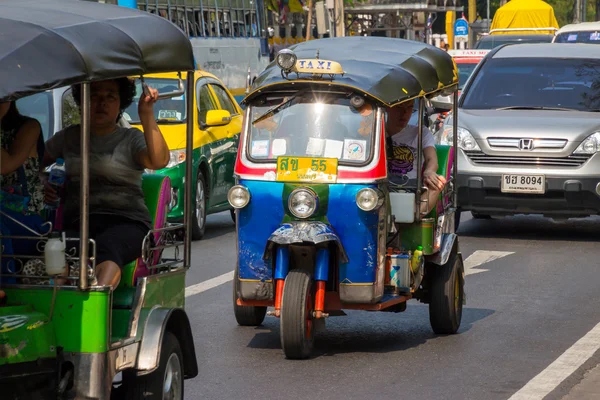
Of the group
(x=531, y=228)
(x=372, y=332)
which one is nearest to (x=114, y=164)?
(x=372, y=332)

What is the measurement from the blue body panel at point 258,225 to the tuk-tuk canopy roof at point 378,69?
67 centimetres

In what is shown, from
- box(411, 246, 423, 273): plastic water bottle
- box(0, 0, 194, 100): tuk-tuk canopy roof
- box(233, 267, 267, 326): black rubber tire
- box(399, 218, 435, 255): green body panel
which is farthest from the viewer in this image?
box(233, 267, 267, 326): black rubber tire

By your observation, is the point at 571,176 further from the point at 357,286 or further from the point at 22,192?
the point at 22,192

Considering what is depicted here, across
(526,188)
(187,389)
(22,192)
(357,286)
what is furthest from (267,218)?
(526,188)

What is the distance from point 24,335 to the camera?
514cm

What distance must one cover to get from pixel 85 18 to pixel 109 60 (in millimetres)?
297

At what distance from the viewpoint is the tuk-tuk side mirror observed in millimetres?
14297

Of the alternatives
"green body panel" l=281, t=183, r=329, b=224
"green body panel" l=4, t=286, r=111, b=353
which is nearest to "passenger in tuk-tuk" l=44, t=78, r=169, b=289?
"green body panel" l=4, t=286, r=111, b=353

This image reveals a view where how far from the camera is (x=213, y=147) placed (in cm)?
1513

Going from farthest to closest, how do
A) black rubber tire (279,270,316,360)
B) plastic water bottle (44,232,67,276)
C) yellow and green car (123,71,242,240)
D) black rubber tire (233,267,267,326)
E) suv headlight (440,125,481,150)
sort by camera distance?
suv headlight (440,125,481,150)
yellow and green car (123,71,242,240)
black rubber tire (233,267,267,326)
black rubber tire (279,270,316,360)
plastic water bottle (44,232,67,276)

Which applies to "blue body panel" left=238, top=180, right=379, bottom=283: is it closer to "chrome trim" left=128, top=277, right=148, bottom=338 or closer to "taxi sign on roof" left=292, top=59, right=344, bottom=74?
"taxi sign on roof" left=292, top=59, right=344, bottom=74

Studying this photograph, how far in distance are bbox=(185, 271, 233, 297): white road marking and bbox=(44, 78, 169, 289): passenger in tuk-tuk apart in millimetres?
4864

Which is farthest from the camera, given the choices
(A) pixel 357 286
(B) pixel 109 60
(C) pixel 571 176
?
(C) pixel 571 176

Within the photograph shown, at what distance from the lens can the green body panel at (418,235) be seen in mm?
9094
